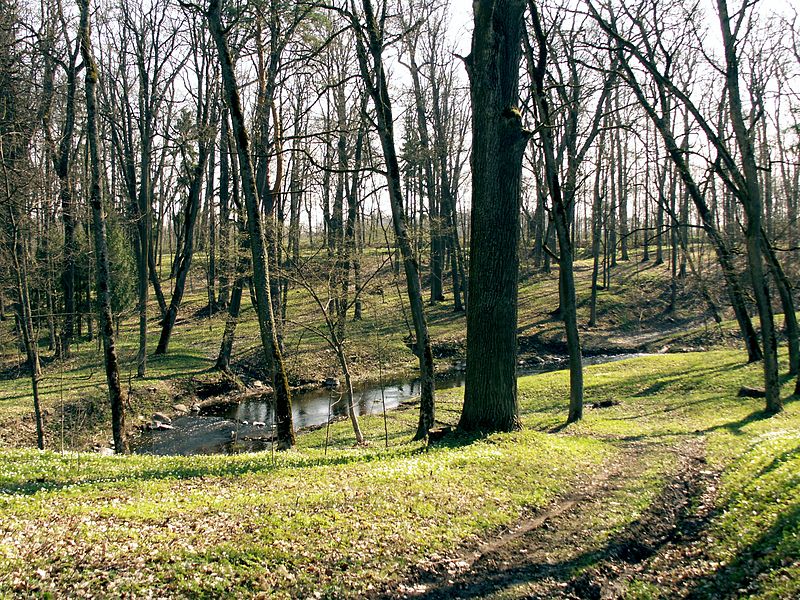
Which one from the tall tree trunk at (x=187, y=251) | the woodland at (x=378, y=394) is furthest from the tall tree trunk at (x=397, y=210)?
the tall tree trunk at (x=187, y=251)

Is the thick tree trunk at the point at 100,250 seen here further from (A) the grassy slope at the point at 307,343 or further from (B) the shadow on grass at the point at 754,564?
(B) the shadow on grass at the point at 754,564

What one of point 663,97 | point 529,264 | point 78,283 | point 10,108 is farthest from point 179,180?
point 663,97

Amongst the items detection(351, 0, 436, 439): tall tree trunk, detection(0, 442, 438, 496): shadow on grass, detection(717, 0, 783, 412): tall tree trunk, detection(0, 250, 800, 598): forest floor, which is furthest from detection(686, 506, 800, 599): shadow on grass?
detection(717, 0, 783, 412): tall tree trunk

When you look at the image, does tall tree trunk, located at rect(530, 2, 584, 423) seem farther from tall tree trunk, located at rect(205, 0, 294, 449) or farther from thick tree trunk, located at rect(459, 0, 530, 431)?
tall tree trunk, located at rect(205, 0, 294, 449)

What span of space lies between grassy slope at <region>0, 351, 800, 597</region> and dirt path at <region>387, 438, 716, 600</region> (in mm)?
159

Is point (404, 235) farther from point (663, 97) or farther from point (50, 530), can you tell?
point (663, 97)

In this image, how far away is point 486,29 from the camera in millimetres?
10539

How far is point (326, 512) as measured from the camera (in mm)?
6980

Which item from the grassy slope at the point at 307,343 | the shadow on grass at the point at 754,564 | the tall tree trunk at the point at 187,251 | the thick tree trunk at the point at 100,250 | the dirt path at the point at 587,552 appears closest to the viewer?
the shadow on grass at the point at 754,564

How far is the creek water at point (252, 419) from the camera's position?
59.6ft

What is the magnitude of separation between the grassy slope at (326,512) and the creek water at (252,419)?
5.46 meters

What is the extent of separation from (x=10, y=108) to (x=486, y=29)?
55.4ft

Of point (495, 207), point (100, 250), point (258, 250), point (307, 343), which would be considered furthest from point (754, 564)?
point (307, 343)

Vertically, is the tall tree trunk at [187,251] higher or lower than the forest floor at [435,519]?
higher
